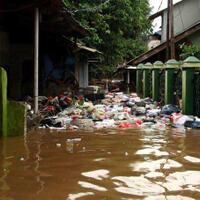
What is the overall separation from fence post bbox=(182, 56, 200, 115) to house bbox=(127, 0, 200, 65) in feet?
47.8

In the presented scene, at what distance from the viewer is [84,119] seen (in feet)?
39.1

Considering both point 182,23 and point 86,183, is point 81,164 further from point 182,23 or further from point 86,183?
point 182,23

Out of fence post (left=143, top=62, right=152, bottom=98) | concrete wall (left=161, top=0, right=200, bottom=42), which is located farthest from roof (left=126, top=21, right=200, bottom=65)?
fence post (left=143, top=62, right=152, bottom=98)

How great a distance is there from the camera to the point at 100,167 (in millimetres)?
6398

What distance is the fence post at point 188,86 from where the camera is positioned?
45.6ft

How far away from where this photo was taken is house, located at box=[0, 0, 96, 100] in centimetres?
1322

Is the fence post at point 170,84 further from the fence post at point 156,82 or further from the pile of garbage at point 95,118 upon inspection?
the fence post at point 156,82

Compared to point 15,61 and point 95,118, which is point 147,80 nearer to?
point 15,61

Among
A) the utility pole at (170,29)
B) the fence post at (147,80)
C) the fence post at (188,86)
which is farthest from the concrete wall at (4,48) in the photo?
the utility pole at (170,29)

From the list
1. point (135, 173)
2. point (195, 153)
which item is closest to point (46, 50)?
point (195, 153)

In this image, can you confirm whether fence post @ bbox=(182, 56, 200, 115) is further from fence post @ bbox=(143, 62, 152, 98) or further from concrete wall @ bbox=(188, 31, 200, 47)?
concrete wall @ bbox=(188, 31, 200, 47)

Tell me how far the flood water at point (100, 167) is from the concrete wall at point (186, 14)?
902 inches

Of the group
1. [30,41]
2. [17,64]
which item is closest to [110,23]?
[30,41]

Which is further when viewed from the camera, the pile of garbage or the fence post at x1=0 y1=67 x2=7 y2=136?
the pile of garbage
